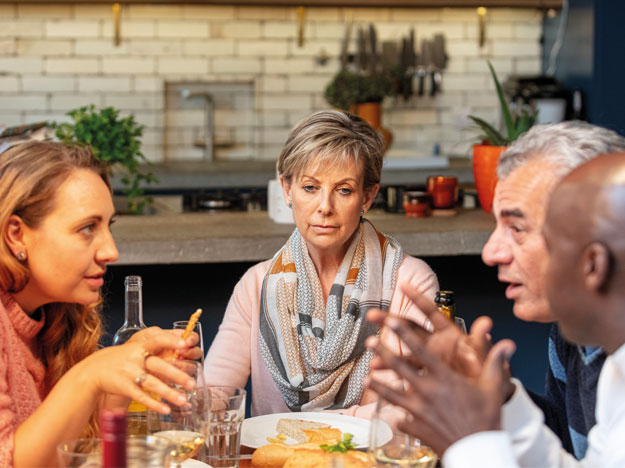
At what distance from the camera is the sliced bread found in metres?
1.62

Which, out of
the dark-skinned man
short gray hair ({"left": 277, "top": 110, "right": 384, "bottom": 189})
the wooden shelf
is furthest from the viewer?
the wooden shelf

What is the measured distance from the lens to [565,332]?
45.2 inches

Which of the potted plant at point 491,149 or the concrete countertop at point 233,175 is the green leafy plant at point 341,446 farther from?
the concrete countertop at point 233,175

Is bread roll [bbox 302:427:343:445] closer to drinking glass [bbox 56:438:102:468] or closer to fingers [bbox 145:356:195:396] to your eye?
fingers [bbox 145:356:195:396]

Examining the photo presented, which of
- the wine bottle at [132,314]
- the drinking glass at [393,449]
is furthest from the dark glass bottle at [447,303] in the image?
the wine bottle at [132,314]

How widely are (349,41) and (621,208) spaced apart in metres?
5.33

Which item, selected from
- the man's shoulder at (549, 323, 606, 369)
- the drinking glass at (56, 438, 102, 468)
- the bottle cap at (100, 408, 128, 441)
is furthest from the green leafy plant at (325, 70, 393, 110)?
the bottle cap at (100, 408, 128, 441)

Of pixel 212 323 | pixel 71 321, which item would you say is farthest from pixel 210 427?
pixel 212 323

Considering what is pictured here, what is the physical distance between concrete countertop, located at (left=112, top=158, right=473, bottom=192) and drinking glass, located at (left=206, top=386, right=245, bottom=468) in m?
3.92

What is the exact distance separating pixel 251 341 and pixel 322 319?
21 centimetres

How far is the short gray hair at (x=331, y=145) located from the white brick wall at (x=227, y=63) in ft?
12.7

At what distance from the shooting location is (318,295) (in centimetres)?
243

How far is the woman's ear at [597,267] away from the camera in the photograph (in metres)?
1.04

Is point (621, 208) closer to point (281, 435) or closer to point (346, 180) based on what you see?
point (281, 435)
